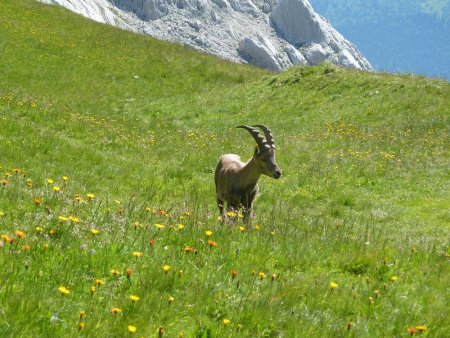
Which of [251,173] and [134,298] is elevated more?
[134,298]

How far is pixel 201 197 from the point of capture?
1384 cm

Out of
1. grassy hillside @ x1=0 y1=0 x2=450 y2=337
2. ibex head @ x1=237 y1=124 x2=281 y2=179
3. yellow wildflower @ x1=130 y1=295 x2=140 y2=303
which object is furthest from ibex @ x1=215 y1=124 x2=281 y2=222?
yellow wildflower @ x1=130 y1=295 x2=140 y2=303

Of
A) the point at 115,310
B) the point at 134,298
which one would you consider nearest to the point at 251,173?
the point at 134,298

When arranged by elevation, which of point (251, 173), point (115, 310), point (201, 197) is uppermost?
point (115, 310)

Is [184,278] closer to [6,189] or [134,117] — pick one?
[6,189]

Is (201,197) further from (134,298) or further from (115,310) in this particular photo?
(115,310)

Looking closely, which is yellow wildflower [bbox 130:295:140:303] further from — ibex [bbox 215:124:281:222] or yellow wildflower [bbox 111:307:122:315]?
ibex [bbox 215:124:281:222]

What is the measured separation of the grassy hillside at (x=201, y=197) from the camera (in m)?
4.78

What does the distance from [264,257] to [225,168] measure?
625 centimetres

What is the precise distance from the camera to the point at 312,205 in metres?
15.2

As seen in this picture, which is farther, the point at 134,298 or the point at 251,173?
the point at 251,173

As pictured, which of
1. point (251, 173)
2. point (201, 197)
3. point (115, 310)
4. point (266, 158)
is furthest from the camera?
point (201, 197)

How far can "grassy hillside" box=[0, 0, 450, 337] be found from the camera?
15.7 ft

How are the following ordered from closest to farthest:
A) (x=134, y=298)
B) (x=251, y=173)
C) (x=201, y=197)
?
(x=134, y=298), (x=251, y=173), (x=201, y=197)
